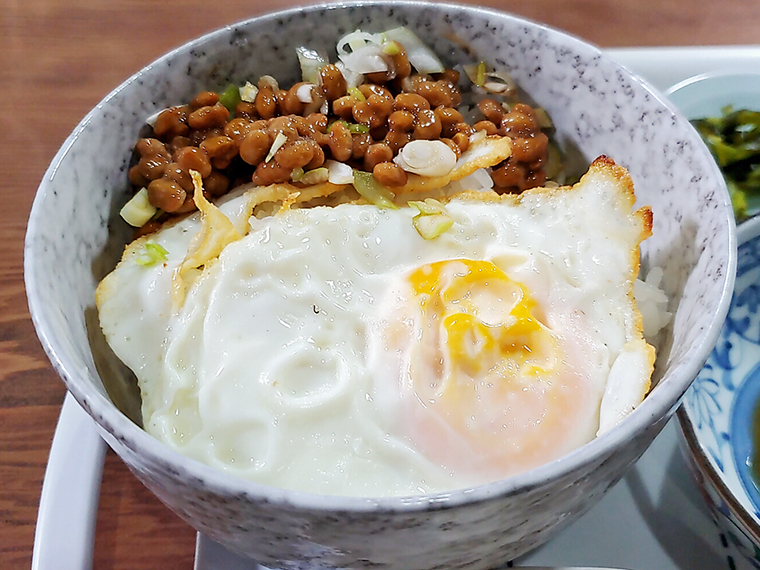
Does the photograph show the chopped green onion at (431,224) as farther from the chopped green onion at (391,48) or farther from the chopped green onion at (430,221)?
the chopped green onion at (391,48)

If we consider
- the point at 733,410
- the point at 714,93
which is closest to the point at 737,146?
the point at 714,93

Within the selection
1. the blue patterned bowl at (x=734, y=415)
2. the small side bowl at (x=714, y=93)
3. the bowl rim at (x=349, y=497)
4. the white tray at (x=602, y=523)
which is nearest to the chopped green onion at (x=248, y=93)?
the bowl rim at (x=349, y=497)

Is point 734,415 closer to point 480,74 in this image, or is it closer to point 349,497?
point 480,74

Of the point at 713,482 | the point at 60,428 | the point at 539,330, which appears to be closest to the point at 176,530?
the point at 60,428

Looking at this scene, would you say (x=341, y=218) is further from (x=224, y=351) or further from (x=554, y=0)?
(x=554, y=0)

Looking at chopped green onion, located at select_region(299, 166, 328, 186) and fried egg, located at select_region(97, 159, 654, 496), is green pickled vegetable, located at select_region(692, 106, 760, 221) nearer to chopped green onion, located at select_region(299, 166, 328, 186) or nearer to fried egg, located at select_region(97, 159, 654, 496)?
fried egg, located at select_region(97, 159, 654, 496)
